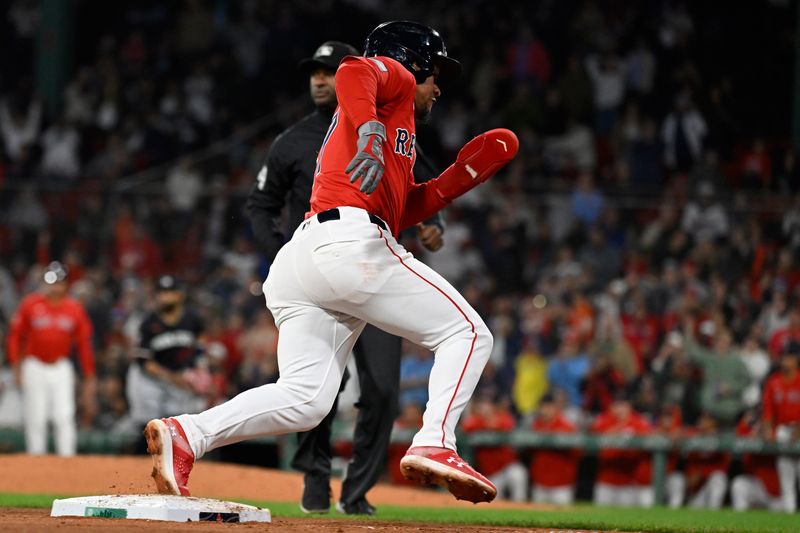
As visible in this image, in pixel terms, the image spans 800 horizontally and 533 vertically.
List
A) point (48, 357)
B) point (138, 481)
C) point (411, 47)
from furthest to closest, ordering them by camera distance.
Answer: point (48, 357) → point (138, 481) → point (411, 47)

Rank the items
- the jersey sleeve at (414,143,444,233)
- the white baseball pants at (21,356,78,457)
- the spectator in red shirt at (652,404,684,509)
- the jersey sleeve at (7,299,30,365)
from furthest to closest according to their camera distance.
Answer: the jersey sleeve at (7,299,30,365), the white baseball pants at (21,356,78,457), the spectator in red shirt at (652,404,684,509), the jersey sleeve at (414,143,444,233)

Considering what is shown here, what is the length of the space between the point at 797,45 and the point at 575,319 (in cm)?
568

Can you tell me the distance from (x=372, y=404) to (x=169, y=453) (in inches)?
82.6

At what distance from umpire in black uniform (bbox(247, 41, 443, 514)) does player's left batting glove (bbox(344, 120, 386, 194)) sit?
1.98 m

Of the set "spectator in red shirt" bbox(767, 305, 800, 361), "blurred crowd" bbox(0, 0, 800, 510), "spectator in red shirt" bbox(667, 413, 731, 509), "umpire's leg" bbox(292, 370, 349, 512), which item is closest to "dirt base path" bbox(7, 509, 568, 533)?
"umpire's leg" bbox(292, 370, 349, 512)

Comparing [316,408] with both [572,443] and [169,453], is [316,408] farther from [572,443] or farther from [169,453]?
[572,443]

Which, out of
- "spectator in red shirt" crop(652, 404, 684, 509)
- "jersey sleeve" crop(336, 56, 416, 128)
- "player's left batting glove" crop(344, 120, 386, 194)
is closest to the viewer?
"player's left batting glove" crop(344, 120, 386, 194)

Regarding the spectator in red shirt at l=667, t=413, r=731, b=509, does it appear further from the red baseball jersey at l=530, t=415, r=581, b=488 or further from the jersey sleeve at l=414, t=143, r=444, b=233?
the jersey sleeve at l=414, t=143, r=444, b=233

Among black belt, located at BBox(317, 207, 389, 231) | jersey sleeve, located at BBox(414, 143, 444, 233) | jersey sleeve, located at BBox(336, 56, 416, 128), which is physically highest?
jersey sleeve, located at BBox(336, 56, 416, 128)

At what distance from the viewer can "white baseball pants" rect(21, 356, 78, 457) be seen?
1260cm

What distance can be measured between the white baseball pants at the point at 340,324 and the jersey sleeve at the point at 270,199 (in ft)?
6.35

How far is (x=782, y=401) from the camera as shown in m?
11.9

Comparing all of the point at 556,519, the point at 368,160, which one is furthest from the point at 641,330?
the point at 368,160

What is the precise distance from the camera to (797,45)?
16625 millimetres
